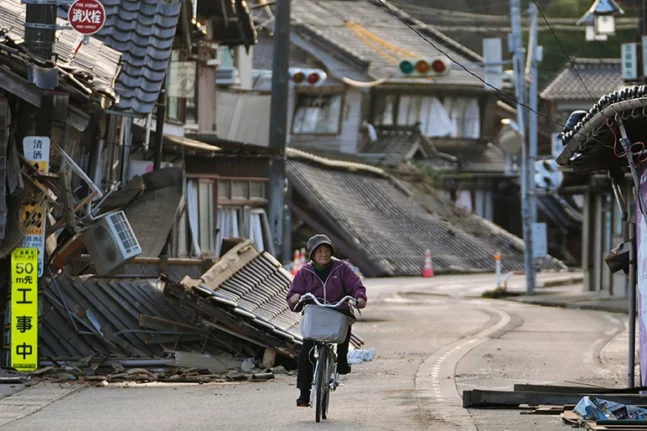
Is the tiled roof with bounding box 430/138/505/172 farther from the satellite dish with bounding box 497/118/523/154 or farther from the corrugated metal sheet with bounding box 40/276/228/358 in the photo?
the corrugated metal sheet with bounding box 40/276/228/358

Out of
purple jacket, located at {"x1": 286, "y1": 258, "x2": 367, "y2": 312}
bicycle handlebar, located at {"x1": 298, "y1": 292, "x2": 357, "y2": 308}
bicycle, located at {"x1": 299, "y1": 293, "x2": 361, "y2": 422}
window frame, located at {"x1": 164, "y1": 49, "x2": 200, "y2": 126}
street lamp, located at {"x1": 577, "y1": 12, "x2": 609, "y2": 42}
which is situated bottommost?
bicycle, located at {"x1": 299, "y1": 293, "x2": 361, "y2": 422}

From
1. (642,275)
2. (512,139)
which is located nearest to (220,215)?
(512,139)

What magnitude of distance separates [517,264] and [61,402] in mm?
42180

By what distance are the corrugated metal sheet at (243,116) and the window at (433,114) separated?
2246 cm

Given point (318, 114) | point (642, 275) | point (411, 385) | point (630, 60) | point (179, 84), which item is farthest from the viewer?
point (318, 114)

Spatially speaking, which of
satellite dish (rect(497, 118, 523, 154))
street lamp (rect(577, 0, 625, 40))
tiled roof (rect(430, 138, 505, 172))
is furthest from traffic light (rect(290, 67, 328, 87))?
tiled roof (rect(430, 138, 505, 172))

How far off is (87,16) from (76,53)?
52cm

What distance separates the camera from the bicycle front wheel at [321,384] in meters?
12.9

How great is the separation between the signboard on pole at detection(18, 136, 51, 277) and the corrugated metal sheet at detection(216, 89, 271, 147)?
24153mm

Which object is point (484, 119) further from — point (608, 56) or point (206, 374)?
point (206, 374)

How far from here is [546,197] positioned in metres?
63.1

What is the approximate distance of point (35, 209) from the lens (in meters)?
17.6

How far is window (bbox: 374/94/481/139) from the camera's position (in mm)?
66375

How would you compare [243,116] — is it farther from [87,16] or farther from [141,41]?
[87,16]
